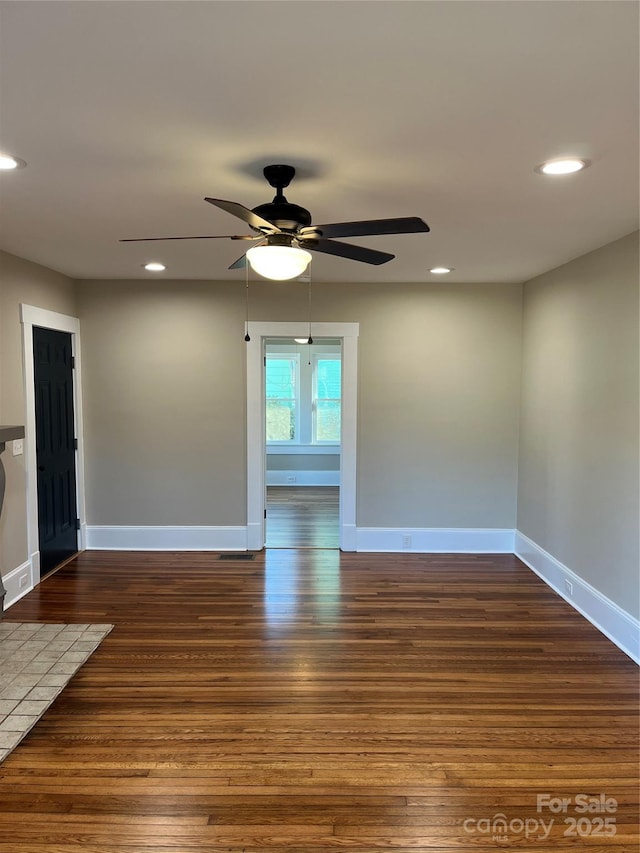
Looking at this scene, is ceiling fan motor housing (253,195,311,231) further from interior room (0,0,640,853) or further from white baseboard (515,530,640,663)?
white baseboard (515,530,640,663)

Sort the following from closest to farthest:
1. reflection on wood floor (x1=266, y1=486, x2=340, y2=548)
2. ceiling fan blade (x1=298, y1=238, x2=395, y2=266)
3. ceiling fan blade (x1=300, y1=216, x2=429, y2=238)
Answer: ceiling fan blade (x1=300, y1=216, x2=429, y2=238)
ceiling fan blade (x1=298, y1=238, x2=395, y2=266)
reflection on wood floor (x1=266, y1=486, x2=340, y2=548)

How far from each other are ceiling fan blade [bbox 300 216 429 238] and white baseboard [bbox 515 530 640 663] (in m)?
2.83

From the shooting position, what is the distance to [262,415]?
5.23 m

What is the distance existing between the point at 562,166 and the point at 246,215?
4.53ft

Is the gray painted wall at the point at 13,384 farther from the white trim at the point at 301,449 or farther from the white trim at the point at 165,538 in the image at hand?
the white trim at the point at 301,449

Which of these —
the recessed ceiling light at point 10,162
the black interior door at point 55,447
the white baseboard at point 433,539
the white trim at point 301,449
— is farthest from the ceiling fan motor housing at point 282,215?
the white trim at point 301,449

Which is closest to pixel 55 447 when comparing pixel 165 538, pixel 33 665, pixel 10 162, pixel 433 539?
pixel 165 538

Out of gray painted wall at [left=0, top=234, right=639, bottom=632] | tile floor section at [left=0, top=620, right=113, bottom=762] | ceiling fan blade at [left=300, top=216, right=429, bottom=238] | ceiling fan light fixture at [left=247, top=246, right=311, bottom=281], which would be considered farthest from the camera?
gray painted wall at [left=0, top=234, right=639, bottom=632]

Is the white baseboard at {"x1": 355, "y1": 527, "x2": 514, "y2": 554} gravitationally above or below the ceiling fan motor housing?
below

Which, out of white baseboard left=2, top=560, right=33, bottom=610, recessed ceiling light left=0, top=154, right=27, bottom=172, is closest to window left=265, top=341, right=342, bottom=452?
white baseboard left=2, top=560, right=33, bottom=610

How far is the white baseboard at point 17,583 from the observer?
400 cm

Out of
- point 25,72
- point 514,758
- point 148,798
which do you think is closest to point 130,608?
point 148,798

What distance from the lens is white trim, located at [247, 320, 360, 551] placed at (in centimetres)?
513

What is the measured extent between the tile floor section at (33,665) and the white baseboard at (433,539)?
266cm
